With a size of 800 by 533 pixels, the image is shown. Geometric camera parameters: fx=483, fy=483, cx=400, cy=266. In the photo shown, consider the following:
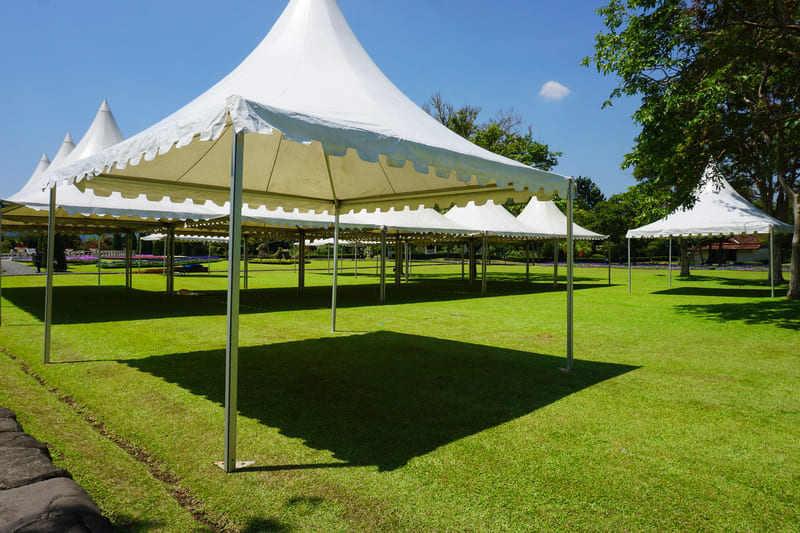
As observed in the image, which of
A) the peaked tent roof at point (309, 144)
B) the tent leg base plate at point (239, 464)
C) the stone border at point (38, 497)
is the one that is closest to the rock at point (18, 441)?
the stone border at point (38, 497)

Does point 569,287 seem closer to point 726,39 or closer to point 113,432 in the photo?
point 113,432

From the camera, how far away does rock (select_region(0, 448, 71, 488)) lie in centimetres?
245

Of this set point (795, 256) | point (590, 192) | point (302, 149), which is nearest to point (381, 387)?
point (302, 149)

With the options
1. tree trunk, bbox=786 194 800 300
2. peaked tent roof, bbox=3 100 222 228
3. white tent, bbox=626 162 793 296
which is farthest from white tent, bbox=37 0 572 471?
white tent, bbox=626 162 793 296

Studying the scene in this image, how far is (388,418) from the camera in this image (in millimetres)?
4176

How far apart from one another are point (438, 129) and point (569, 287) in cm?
243

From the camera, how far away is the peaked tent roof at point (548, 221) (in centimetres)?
1984

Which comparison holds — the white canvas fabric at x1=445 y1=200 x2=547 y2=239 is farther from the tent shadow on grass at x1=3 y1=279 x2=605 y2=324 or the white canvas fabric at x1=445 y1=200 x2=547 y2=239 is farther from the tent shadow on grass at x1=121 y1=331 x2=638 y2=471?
the tent shadow on grass at x1=121 y1=331 x2=638 y2=471

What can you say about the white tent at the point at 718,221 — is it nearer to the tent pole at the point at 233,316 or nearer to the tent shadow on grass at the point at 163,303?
the tent shadow on grass at the point at 163,303

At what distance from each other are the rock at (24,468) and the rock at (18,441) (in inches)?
3.4

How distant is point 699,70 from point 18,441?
1344cm

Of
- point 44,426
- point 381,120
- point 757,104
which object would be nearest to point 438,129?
point 381,120

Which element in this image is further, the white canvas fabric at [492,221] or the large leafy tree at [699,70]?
the white canvas fabric at [492,221]

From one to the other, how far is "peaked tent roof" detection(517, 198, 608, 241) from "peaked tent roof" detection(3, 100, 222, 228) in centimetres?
1267
